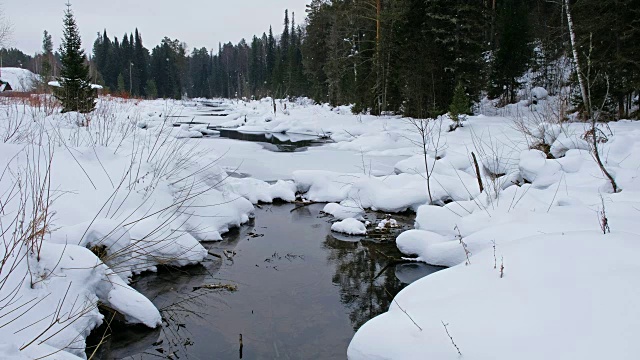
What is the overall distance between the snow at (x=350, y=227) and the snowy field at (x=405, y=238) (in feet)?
0.07

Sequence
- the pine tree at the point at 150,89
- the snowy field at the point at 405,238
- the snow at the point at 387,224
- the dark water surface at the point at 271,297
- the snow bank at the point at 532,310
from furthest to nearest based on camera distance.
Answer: the pine tree at the point at 150,89 < the snow at the point at 387,224 < the dark water surface at the point at 271,297 < the snowy field at the point at 405,238 < the snow bank at the point at 532,310

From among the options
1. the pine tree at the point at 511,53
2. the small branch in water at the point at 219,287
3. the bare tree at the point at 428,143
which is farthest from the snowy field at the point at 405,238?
the pine tree at the point at 511,53

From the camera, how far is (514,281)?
10.7 feet

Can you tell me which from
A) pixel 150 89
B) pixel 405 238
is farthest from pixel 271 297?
pixel 150 89

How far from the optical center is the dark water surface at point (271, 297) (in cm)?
359

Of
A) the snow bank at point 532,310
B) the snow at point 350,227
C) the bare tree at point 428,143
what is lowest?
the snow at point 350,227

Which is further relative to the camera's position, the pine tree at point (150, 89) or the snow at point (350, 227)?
the pine tree at point (150, 89)

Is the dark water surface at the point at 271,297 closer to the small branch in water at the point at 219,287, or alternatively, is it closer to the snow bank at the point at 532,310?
the small branch in water at the point at 219,287

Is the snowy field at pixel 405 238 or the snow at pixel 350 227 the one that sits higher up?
the snowy field at pixel 405 238

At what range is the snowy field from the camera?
2658 millimetres

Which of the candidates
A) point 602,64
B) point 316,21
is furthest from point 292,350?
point 316,21

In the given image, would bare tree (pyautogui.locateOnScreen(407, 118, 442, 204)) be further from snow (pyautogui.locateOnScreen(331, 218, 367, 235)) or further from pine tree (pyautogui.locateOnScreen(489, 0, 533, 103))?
pine tree (pyautogui.locateOnScreen(489, 0, 533, 103))

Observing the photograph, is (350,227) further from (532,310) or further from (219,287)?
(532,310)

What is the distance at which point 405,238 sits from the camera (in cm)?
586
